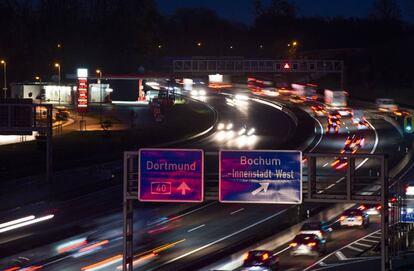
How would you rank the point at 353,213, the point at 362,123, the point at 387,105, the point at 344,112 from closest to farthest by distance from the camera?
the point at 353,213, the point at 362,123, the point at 344,112, the point at 387,105

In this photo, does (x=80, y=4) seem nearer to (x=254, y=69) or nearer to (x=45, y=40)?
(x=45, y=40)

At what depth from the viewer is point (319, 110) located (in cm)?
10756

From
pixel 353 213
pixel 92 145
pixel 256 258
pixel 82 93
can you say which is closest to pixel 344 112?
pixel 82 93

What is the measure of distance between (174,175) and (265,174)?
232cm

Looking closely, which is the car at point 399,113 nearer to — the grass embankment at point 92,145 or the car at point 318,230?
the grass embankment at point 92,145

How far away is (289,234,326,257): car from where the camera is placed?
113 feet

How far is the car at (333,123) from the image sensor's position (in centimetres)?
8994

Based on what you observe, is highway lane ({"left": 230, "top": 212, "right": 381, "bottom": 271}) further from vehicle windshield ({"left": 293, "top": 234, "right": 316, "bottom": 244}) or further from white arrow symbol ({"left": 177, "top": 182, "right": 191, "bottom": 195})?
white arrow symbol ({"left": 177, "top": 182, "right": 191, "bottom": 195})

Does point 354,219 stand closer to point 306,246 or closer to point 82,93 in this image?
point 306,246

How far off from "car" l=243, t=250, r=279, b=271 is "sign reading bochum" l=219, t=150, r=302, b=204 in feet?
26.4

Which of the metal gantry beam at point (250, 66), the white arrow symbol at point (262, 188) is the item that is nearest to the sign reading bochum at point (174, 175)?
the white arrow symbol at point (262, 188)

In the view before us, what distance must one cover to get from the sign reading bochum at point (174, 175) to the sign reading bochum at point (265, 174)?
2.23 feet

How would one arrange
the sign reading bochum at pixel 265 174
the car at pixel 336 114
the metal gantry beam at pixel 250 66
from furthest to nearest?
the metal gantry beam at pixel 250 66
the car at pixel 336 114
the sign reading bochum at pixel 265 174

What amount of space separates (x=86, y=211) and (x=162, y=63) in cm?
10627
